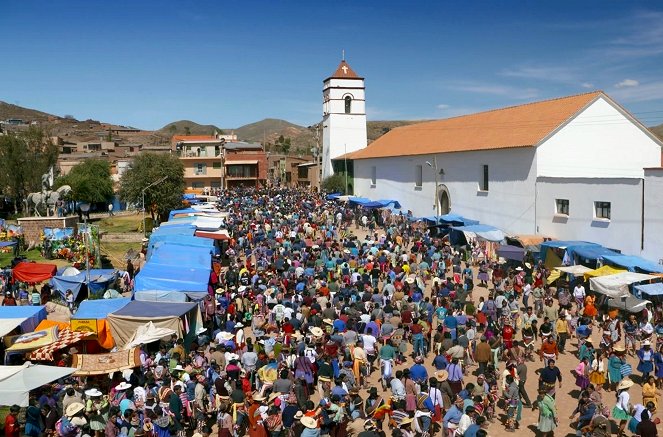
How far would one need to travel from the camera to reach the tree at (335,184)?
2406 inches

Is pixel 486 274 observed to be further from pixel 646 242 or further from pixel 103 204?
pixel 103 204

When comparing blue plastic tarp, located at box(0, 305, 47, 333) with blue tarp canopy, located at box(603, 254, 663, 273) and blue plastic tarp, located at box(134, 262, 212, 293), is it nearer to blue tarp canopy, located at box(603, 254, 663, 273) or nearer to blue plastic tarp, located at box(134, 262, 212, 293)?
blue plastic tarp, located at box(134, 262, 212, 293)

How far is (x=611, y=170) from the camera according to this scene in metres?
32.1

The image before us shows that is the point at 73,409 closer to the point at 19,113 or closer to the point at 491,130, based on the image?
the point at 491,130

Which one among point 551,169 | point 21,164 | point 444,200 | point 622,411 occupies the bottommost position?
point 622,411

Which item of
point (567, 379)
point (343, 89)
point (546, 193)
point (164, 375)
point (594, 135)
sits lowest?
point (567, 379)

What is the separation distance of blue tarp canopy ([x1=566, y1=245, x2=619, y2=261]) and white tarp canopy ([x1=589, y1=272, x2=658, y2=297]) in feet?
11.7

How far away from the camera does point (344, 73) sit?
63875 millimetres

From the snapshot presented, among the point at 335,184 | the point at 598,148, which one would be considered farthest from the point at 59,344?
the point at 335,184

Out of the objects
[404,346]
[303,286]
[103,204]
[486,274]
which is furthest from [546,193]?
[103,204]

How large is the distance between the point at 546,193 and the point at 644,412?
21176 mm

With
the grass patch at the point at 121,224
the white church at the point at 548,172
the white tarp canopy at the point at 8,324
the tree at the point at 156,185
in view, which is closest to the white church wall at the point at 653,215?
the white church at the point at 548,172

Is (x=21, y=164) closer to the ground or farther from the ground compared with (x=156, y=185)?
farther from the ground

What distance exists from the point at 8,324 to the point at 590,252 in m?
19.3
